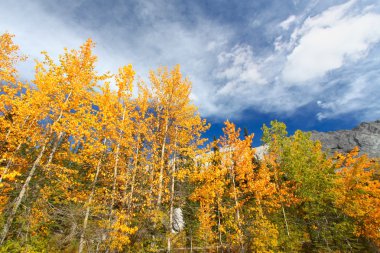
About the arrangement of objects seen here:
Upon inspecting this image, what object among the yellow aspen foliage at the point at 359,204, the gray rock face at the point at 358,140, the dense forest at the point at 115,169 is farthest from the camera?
the gray rock face at the point at 358,140

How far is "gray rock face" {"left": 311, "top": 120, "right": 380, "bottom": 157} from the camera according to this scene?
7246 cm

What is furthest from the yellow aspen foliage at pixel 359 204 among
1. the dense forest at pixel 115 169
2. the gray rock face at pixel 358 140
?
the gray rock face at pixel 358 140

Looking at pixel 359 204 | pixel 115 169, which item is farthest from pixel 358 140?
pixel 115 169

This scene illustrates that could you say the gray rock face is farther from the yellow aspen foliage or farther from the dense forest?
the dense forest

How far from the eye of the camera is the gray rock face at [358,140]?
7246 cm

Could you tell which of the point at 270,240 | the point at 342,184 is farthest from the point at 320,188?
the point at 270,240

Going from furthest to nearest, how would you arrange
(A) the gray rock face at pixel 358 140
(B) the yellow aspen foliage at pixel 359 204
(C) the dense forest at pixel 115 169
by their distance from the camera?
(A) the gray rock face at pixel 358 140
(B) the yellow aspen foliage at pixel 359 204
(C) the dense forest at pixel 115 169

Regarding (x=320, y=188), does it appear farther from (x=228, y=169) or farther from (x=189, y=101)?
(x=189, y=101)

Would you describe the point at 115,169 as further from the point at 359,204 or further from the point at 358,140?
the point at 358,140

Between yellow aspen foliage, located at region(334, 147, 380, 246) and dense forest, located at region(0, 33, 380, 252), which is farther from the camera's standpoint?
yellow aspen foliage, located at region(334, 147, 380, 246)

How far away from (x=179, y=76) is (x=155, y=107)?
109 inches

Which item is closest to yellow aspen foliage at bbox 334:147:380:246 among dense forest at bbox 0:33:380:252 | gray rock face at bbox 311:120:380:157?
dense forest at bbox 0:33:380:252

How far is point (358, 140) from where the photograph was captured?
78500 mm

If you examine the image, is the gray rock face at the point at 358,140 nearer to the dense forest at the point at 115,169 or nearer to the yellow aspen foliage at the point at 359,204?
the yellow aspen foliage at the point at 359,204
